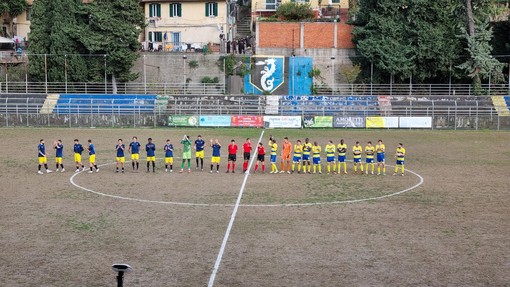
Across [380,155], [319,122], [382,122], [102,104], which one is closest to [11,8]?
[102,104]

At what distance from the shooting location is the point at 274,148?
103 feet

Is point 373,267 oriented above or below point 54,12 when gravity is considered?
below

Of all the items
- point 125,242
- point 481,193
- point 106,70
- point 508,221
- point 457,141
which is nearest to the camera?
point 125,242

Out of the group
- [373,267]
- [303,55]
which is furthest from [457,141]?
[373,267]

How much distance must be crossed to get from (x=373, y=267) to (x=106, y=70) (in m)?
47.9

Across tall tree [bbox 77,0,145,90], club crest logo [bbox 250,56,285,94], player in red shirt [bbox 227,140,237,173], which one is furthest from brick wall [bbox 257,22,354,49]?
player in red shirt [bbox 227,140,237,173]

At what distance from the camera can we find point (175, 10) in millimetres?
68812

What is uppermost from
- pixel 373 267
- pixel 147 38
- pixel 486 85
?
pixel 147 38

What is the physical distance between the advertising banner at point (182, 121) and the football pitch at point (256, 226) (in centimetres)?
1884

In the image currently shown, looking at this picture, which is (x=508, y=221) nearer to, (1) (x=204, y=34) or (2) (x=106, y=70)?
(2) (x=106, y=70)

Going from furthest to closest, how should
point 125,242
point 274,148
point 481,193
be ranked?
point 274,148 → point 481,193 → point 125,242

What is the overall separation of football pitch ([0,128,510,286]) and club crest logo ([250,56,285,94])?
28.3 metres

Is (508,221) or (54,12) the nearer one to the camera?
(508,221)

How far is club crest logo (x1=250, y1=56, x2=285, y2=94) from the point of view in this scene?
62062 millimetres
